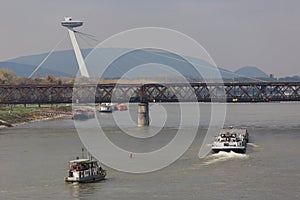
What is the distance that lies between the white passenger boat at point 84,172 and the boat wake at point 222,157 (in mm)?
14486

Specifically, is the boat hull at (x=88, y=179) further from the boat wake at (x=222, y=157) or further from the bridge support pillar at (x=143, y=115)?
the bridge support pillar at (x=143, y=115)

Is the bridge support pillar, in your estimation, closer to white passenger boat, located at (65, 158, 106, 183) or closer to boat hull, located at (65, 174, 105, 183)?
white passenger boat, located at (65, 158, 106, 183)

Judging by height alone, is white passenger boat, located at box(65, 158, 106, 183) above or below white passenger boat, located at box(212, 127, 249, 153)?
below

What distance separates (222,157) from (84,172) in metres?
22.6

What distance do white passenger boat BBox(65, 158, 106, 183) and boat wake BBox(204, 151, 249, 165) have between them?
14.5 meters

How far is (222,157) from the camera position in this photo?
7944 cm

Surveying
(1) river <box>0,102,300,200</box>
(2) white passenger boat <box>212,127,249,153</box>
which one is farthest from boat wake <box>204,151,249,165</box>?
(2) white passenger boat <box>212,127,249,153</box>

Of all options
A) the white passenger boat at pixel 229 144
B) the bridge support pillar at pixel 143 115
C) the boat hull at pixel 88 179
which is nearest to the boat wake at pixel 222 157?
the white passenger boat at pixel 229 144

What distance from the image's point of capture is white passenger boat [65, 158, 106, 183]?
201 feet

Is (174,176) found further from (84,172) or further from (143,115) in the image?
(143,115)

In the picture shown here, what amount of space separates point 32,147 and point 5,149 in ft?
12.7

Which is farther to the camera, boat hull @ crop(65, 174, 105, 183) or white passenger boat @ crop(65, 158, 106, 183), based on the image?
white passenger boat @ crop(65, 158, 106, 183)

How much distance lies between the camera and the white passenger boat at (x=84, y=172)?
61.3 meters

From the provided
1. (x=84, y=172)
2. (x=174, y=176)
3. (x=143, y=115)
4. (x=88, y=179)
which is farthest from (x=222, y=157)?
(x=143, y=115)
